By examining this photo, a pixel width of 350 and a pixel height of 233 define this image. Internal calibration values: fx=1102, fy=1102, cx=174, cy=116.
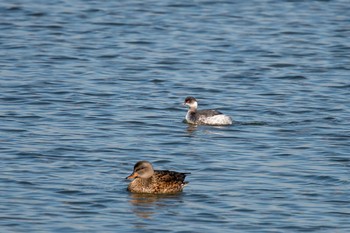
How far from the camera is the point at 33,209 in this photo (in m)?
14.7

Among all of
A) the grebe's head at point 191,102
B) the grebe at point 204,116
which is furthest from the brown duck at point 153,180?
the grebe's head at point 191,102

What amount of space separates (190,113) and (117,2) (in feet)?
60.0

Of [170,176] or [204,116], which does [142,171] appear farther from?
[204,116]

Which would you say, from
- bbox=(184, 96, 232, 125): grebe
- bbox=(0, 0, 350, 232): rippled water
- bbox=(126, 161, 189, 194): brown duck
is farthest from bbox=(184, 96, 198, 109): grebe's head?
bbox=(126, 161, 189, 194): brown duck

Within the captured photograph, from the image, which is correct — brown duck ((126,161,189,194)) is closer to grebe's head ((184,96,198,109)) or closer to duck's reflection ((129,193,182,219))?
duck's reflection ((129,193,182,219))

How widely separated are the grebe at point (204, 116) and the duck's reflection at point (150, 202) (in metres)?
5.26

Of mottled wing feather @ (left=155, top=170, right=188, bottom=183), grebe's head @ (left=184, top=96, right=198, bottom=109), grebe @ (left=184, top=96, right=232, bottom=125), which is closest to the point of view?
mottled wing feather @ (left=155, top=170, right=188, bottom=183)

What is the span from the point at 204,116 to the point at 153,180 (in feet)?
18.9

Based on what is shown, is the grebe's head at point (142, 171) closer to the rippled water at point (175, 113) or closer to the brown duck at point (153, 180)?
the brown duck at point (153, 180)

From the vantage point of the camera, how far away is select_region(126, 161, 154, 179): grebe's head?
623 inches

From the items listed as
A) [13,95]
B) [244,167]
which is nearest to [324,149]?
[244,167]

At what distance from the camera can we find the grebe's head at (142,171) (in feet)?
51.9

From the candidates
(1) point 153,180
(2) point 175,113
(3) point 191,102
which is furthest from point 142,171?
(2) point 175,113

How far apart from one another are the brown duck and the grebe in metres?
5.19
